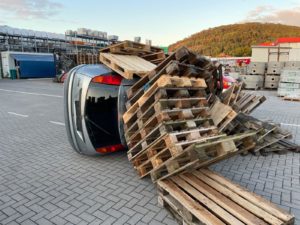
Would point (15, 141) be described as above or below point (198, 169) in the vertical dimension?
below

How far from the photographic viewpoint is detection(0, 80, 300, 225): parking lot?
3441mm

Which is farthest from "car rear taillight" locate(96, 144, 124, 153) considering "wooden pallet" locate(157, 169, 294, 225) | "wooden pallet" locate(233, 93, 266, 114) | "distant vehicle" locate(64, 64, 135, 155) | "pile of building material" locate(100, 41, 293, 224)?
"wooden pallet" locate(233, 93, 266, 114)

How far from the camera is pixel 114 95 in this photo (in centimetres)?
492

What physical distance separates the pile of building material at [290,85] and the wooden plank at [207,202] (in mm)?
11669

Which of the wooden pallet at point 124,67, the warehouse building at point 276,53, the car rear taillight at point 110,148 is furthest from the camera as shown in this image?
the warehouse building at point 276,53

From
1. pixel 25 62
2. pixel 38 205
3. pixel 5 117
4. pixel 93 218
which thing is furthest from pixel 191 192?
pixel 25 62

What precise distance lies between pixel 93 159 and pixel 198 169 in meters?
2.54

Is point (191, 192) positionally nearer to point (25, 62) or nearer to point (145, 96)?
point (145, 96)

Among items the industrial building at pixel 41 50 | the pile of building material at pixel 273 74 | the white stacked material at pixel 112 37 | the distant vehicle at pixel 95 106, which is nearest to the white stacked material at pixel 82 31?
the industrial building at pixel 41 50

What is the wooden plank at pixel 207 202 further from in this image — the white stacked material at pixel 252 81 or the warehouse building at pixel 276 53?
the warehouse building at pixel 276 53

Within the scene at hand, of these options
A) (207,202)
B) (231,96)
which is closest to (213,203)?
(207,202)

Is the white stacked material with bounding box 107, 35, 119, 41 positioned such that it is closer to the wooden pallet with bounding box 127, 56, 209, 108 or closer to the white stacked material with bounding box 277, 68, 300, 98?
the white stacked material with bounding box 277, 68, 300, 98

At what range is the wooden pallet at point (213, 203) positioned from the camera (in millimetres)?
2711

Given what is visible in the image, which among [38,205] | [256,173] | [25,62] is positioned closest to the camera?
[38,205]
